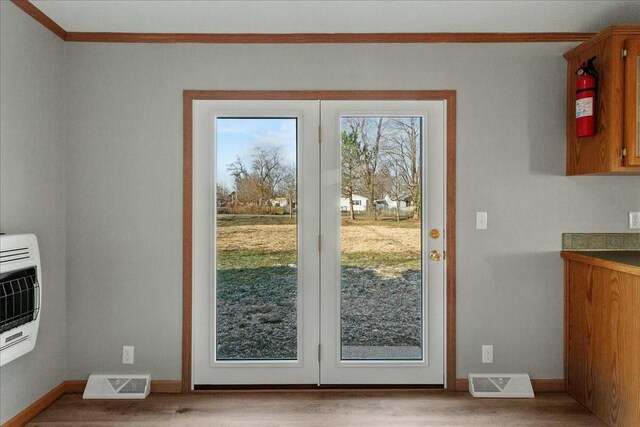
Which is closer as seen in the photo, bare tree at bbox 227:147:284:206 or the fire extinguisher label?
the fire extinguisher label

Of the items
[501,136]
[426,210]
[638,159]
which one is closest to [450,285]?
[426,210]

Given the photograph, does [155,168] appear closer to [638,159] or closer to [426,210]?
[426,210]

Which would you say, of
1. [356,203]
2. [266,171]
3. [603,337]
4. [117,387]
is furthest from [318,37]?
[117,387]

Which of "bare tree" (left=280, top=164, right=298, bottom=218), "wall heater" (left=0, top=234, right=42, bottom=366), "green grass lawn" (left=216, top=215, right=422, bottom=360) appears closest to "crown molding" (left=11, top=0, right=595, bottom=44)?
"bare tree" (left=280, top=164, right=298, bottom=218)

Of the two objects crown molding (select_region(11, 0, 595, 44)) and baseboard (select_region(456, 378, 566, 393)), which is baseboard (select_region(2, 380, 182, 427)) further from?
crown molding (select_region(11, 0, 595, 44))

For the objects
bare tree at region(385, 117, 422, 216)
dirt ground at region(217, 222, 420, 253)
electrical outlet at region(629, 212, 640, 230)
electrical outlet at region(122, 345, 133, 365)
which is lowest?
electrical outlet at region(122, 345, 133, 365)

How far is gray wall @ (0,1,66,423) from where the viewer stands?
253 cm

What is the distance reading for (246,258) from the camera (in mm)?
3180

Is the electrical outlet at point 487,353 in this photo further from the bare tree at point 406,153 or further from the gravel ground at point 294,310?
the bare tree at point 406,153

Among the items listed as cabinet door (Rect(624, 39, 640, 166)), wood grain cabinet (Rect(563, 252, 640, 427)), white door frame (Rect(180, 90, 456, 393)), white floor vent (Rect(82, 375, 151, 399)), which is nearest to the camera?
wood grain cabinet (Rect(563, 252, 640, 427))

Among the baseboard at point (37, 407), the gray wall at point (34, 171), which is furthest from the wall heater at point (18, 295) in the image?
the baseboard at point (37, 407)

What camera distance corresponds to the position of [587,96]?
9.11 ft

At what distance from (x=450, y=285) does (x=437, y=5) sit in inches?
67.1

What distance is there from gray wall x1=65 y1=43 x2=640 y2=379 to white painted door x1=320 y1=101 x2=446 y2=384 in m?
0.16
